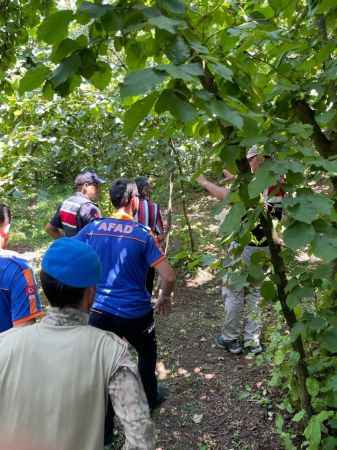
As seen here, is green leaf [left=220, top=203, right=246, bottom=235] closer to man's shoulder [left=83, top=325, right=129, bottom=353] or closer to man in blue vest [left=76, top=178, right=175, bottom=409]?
man's shoulder [left=83, top=325, right=129, bottom=353]

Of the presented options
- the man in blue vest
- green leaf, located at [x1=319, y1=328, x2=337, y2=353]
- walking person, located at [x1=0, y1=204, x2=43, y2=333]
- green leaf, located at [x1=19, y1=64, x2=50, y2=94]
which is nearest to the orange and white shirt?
walking person, located at [x1=0, y1=204, x2=43, y2=333]

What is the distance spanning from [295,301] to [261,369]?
2.57 meters

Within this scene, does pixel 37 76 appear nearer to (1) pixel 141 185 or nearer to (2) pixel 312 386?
(2) pixel 312 386

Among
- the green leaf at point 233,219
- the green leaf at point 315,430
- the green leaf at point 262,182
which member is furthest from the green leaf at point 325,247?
Result: the green leaf at point 315,430

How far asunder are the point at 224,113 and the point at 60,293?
0.93 meters

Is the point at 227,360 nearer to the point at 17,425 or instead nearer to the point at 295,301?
the point at 295,301

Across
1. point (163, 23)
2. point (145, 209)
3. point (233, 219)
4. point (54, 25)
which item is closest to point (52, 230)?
point (145, 209)

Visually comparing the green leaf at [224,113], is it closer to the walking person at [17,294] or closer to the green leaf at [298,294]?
the green leaf at [298,294]

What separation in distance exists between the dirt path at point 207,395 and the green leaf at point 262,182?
8.24 ft

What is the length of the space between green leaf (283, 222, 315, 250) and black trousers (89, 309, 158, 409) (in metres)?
2.19

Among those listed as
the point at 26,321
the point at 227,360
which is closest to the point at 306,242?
the point at 26,321

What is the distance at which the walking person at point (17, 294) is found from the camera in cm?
252

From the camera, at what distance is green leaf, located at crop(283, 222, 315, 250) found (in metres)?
1.37

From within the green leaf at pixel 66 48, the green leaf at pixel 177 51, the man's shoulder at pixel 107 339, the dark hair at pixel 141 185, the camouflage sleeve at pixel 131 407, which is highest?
the green leaf at pixel 66 48
